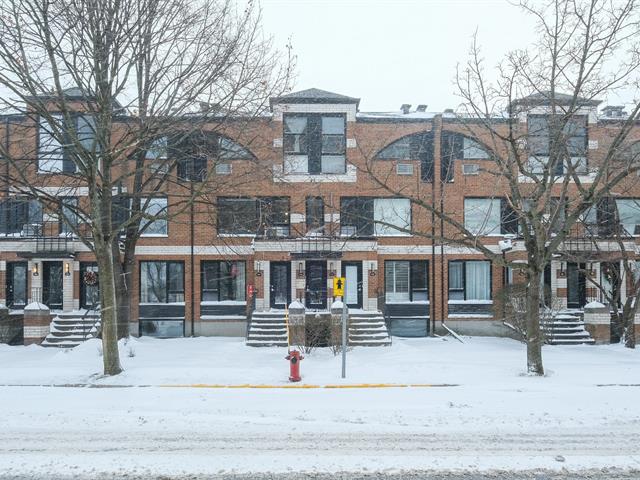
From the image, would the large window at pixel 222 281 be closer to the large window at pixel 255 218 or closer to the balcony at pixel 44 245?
the large window at pixel 255 218

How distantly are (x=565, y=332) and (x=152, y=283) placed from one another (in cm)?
1775

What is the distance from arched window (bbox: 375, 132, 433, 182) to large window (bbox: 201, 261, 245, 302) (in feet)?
27.2

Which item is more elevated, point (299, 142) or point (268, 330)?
point (299, 142)

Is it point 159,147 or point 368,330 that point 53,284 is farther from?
point 368,330

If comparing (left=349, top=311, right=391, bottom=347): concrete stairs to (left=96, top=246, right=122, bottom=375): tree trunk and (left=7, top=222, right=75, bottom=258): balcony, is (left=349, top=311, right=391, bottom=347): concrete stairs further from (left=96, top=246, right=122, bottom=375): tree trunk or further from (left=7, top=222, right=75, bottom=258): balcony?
(left=7, top=222, right=75, bottom=258): balcony

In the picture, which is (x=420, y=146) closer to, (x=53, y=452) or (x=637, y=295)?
(x=637, y=295)

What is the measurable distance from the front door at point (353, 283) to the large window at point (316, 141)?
169 inches

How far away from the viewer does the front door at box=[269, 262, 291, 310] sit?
21844 millimetres

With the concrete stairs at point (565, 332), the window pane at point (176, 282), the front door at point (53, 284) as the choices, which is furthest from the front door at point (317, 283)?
the front door at point (53, 284)

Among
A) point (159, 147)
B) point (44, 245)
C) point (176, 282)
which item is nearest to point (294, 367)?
point (159, 147)

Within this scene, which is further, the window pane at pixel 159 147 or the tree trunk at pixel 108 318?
the window pane at pixel 159 147

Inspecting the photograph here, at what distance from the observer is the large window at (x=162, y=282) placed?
22.2m

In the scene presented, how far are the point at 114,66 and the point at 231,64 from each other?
280 cm

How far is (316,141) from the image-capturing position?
856 inches
